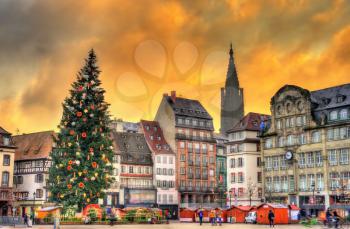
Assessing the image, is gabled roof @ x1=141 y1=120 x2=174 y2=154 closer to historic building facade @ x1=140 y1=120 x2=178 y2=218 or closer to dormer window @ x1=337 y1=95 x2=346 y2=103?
historic building facade @ x1=140 y1=120 x2=178 y2=218

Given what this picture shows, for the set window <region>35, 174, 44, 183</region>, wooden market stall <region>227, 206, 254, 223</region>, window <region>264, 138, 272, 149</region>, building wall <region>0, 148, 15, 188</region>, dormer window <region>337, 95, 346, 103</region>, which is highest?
dormer window <region>337, 95, 346, 103</region>

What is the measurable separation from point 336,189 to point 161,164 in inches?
1501

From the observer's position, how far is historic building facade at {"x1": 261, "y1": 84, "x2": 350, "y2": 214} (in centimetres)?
7925

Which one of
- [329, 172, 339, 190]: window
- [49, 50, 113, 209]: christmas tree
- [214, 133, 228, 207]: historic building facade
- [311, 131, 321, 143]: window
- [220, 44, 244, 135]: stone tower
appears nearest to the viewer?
[49, 50, 113, 209]: christmas tree

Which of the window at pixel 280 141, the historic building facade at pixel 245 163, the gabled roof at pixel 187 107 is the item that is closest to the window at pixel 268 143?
the window at pixel 280 141

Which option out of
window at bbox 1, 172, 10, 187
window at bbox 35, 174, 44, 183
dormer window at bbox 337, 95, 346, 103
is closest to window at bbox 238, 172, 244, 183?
dormer window at bbox 337, 95, 346, 103

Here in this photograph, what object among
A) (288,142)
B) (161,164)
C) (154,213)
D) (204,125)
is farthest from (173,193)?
(154,213)

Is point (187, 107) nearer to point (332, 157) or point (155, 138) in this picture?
point (155, 138)

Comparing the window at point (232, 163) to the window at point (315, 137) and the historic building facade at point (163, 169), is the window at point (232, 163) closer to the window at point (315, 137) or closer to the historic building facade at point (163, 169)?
the historic building facade at point (163, 169)

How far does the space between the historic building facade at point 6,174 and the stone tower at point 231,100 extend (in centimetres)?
9417

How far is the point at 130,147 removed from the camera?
105 m

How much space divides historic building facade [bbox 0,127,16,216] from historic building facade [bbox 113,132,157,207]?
19.7 m

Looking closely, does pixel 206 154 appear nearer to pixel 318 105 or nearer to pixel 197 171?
pixel 197 171

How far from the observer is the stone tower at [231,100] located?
574ft
